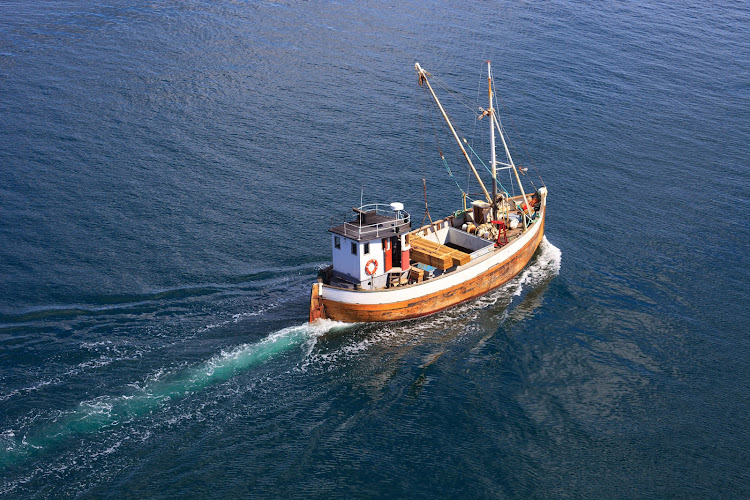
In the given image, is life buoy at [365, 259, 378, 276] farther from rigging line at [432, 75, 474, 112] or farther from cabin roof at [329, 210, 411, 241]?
rigging line at [432, 75, 474, 112]

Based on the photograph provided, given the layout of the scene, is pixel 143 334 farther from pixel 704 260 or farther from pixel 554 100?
pixel 554 100

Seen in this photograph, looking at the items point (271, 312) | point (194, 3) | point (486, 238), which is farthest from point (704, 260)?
point (194, 3)

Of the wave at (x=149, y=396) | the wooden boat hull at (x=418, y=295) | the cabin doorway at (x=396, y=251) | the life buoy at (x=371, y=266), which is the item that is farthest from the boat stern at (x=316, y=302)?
the cabin doorway at (x=396, y=251)

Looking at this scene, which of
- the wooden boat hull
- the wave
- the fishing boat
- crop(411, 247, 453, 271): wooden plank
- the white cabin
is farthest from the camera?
crop(411, 247, 453, 271): wooden plank

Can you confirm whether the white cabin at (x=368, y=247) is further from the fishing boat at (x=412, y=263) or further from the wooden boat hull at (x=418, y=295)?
the wooden boat hull at (x=418, y=295)

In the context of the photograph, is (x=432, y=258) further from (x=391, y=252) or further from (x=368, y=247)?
(x=368, y=247)

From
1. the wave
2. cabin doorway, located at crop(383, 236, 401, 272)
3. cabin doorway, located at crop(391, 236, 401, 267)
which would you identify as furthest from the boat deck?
the wave
